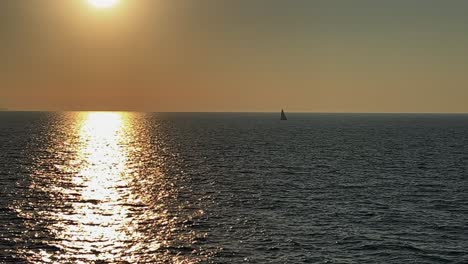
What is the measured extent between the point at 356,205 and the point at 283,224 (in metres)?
→ 14.7

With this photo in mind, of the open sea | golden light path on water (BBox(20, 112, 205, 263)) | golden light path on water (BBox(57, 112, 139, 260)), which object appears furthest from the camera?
golden light path on water (BBox(57, 112, 139, 260))

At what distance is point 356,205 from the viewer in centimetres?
6069

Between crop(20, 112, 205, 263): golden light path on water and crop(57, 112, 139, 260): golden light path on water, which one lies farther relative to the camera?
crop(57, 112, 139, 260): golden light path on water

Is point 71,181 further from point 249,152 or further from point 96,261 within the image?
point 249,152

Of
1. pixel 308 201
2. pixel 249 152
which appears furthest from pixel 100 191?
pixel 249 152

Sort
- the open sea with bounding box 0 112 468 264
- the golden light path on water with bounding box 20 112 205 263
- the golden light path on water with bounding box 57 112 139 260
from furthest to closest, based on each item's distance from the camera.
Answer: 1. the golden light path on water with bounding box 57 112 139 260
2. the open sea with bounding box 0 112 468 264
3. the golden light path on water with bounding box 20 112 205 263

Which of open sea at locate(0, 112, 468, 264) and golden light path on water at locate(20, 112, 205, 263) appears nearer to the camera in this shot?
golden light path on water at locate(20, 112, 205, 263)

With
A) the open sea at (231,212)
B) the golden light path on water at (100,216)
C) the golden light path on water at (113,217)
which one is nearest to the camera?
the golden light path on water at (113,217)

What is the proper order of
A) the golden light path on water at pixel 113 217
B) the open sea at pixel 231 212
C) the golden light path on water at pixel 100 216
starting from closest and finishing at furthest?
the golden light path on water at pixel 113 217 → the open sea at pixel 231 212 → the golden light path on water at pixel 100 216

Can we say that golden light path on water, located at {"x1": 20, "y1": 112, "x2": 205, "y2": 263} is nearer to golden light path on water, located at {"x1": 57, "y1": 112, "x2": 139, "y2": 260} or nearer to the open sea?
golden light path on water, located at {"x1": 57, "y1": 112, "x2": 139, "y2": 260}

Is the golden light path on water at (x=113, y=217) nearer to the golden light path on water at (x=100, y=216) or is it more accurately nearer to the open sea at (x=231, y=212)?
the golden light path on water at (x=100, y=216)

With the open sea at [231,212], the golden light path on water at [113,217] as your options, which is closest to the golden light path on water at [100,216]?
the golden light path on water at [113,217]

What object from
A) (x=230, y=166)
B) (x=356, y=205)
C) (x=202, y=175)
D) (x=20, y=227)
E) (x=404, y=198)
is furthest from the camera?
(x=230, y=166)

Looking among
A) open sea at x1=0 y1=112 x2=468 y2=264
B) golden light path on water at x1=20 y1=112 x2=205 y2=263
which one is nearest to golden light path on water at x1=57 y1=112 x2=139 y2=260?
golden light path on water at x1=20 y1=112 x2=205 y2=263
